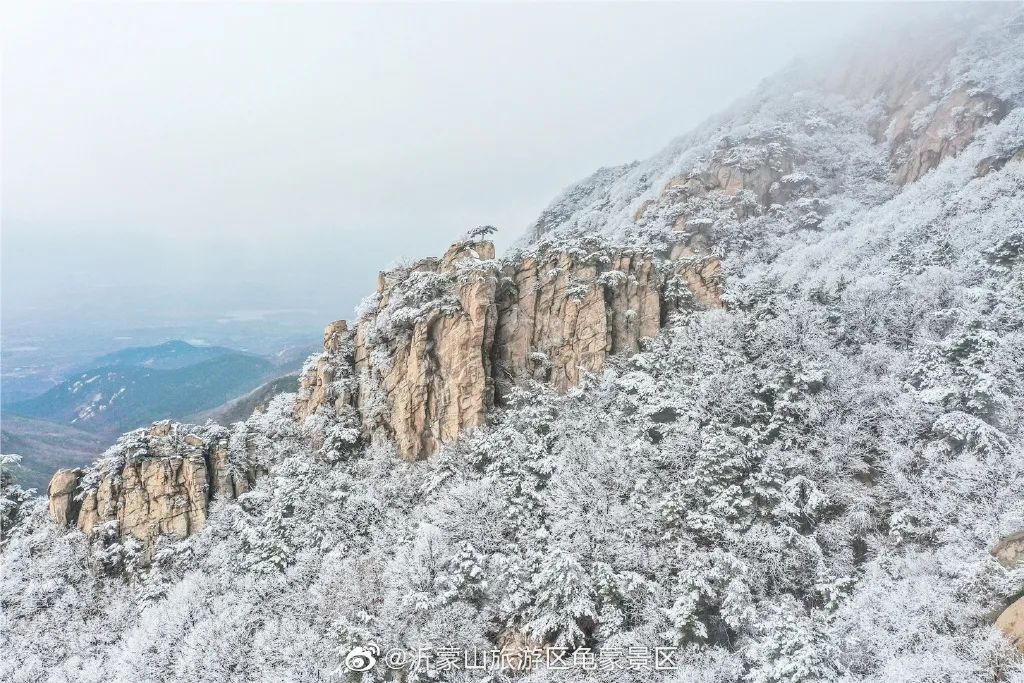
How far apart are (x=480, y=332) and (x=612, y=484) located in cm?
1536

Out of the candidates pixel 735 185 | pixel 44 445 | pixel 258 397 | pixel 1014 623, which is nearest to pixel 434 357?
pixel 1014 623

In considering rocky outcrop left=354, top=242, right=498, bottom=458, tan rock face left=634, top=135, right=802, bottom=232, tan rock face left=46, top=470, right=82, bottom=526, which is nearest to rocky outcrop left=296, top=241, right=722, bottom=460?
rocky outcrop left=354, top=242, right=498, bottom=458

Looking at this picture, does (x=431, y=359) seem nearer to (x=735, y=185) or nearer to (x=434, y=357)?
(x=434, y=357)

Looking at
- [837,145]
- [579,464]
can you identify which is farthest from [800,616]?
[837,145]

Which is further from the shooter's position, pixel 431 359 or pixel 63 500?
pixel 431 359

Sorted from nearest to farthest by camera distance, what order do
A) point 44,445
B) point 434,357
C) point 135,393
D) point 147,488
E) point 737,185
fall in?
1. point 147,488
2. point 434,357
3. point 737,185
4. point 44,445
5. point 135,393

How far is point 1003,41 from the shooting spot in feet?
207

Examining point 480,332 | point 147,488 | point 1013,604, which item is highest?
point 480,332

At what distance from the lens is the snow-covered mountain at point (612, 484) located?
75.9ft

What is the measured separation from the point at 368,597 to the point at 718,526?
1905 centimetres

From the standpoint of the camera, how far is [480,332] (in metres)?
40.1

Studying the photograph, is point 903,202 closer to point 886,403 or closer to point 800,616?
point 886,403

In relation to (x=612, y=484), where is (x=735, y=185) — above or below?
above

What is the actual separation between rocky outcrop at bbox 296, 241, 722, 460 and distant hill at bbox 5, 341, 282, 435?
5015 inches
